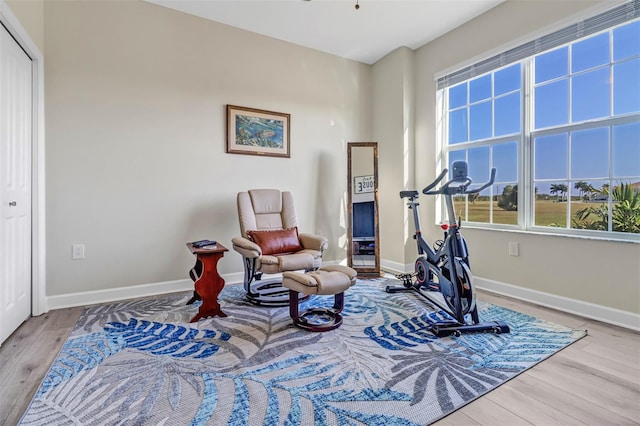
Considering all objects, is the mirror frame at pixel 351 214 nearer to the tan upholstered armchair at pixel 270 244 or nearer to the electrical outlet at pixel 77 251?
the tan upholstered armchair at pixel 270 244

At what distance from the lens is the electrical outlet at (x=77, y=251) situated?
271cm

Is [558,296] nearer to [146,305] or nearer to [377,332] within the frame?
[377,332]

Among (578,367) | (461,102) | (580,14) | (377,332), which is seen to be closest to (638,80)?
(580,14)

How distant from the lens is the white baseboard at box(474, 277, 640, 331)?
2238mm

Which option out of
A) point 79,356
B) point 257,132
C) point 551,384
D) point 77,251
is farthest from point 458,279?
point 77,251

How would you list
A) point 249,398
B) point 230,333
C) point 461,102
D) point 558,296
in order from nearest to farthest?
point 249,398, point 230,333, point 558,296, point 461,102

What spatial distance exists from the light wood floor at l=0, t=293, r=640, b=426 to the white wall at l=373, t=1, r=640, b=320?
14.2 inches

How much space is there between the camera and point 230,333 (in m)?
2.15

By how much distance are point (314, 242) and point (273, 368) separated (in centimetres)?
151

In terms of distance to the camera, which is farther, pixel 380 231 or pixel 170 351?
pixel 380 231

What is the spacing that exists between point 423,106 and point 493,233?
178 centimetres

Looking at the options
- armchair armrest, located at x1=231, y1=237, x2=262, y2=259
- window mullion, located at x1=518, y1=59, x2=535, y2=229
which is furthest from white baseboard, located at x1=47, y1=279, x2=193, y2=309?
window mullion, located at x1=518, y1=59, x2=535, y2=229

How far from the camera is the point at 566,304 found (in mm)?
2559

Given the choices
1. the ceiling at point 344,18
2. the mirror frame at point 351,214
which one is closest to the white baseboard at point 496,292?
the mirror frame at point 351,214
